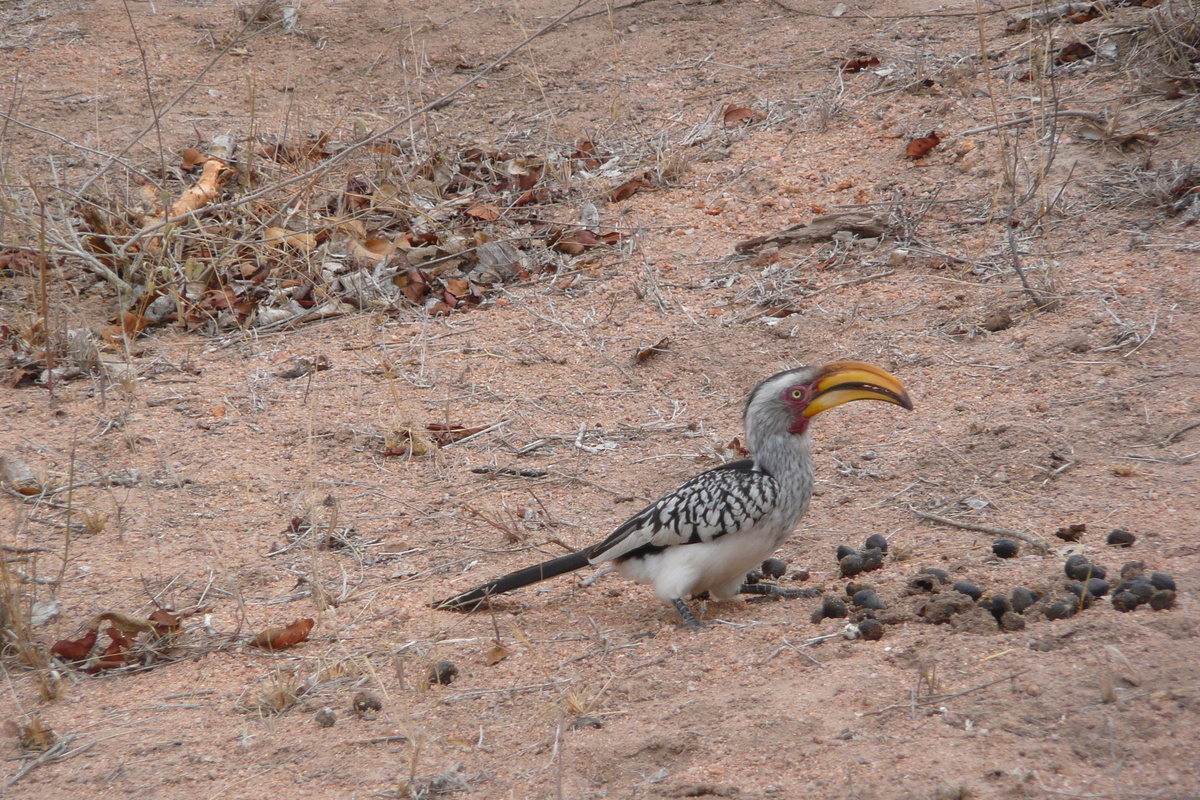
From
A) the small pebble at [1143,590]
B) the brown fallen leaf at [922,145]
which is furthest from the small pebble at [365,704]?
the brown fallen leaf at [922,145]

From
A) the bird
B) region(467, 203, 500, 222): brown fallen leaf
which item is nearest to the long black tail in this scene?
the bird

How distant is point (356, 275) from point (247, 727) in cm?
326

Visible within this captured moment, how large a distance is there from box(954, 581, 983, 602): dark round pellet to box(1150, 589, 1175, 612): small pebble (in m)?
0.42

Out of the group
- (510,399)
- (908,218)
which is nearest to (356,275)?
(510,399)

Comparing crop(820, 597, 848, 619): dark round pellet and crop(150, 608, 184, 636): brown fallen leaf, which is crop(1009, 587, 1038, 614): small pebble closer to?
crop(820, 597, 848, 619): dark round pellet

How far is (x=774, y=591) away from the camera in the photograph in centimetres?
350

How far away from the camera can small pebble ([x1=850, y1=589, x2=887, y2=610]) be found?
10.0 feet

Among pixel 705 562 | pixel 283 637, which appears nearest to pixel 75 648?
→ pixel 283 637

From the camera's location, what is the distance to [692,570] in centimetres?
335

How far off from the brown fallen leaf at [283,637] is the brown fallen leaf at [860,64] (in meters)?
5.06

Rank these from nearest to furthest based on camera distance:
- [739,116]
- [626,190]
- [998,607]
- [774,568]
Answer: [998,607] < [774,568] < [626,190] < [739,116]

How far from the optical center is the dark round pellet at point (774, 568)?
12.0 ft

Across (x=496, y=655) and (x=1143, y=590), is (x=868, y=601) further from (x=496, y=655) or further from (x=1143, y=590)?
(x=496, y=655)

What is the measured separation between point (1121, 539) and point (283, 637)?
8.23ft
